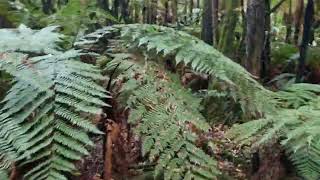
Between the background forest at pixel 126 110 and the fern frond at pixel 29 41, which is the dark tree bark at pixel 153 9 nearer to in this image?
the background forest at pixel 126 110

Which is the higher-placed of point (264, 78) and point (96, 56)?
point (96, 56)

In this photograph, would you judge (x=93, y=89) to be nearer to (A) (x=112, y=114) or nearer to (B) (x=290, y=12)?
(A) (x=112, y=114)

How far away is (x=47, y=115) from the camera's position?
3.92 ft

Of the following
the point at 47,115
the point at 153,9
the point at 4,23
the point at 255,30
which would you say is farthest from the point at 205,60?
the point at 153,9

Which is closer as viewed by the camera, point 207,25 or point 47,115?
point 47,115

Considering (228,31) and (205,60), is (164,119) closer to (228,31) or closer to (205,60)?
(205,60)

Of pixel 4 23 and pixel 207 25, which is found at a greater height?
pixel 4 23

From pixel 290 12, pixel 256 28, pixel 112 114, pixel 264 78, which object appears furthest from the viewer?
pixel 290 12

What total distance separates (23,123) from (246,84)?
67 cm

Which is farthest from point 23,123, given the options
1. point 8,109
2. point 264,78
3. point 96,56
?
point 264,78

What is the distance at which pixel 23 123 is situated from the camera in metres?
1.22

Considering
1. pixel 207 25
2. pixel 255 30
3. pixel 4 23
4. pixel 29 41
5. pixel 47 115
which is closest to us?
pixel 47 115

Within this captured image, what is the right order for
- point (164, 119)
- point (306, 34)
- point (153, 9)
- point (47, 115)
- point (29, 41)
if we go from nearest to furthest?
1. point (47, 115)
2. point (164, 119)
3. point (29, 41)
4. point (306, 34)
5. point (153, 9)

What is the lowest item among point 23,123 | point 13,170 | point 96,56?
point 13,170
